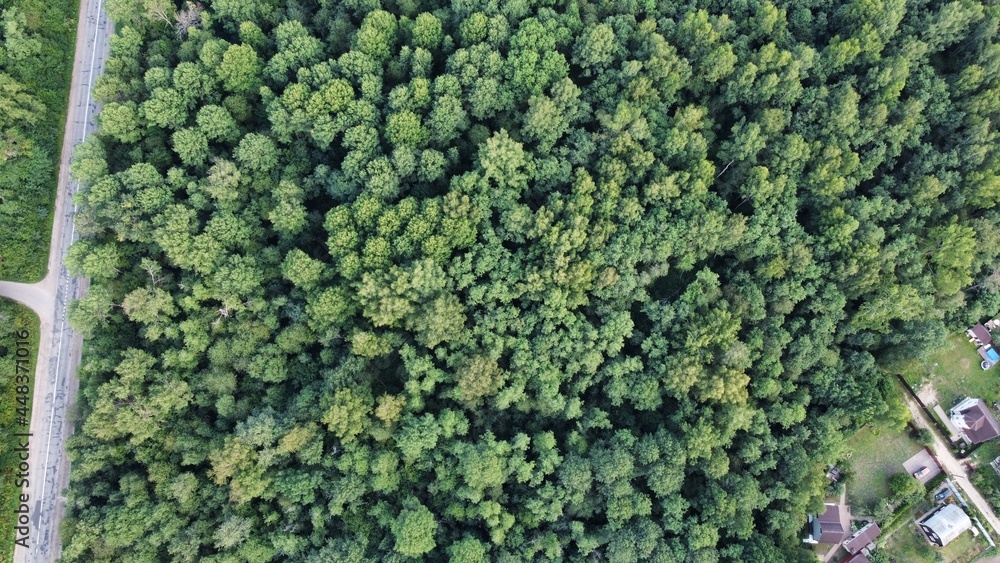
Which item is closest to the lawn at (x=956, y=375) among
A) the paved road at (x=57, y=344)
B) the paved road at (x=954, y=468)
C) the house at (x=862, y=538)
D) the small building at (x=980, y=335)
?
the small building at (x=980, y=335)

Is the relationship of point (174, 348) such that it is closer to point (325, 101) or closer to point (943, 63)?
point (325, 101)

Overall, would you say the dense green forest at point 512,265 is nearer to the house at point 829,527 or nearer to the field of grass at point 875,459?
the house at point 829,527

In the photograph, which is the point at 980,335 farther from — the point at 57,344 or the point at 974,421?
the point at 57,344

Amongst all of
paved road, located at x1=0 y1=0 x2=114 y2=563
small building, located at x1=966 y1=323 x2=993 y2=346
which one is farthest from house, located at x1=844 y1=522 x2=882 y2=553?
paved road, located at x1=0 y1=0 x2=114 y2=563

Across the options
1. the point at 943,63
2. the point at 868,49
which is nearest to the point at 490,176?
the point at 868,49

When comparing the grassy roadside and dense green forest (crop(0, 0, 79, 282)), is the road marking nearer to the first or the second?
dense green forest (crop(0, 0, 79, 282))

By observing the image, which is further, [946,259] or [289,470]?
[946,259]

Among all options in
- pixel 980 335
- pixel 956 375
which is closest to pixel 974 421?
pixel 956 375
